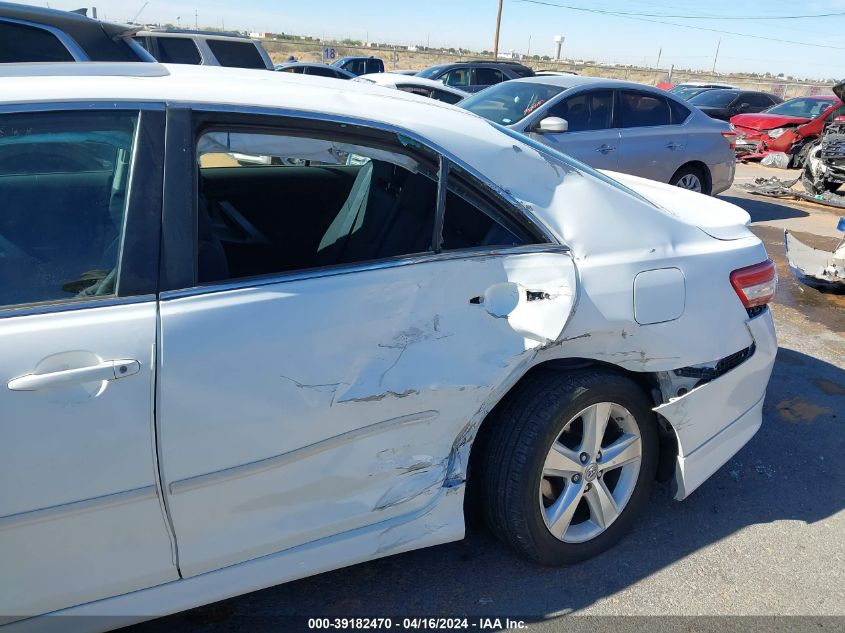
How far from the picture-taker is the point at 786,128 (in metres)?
13.5

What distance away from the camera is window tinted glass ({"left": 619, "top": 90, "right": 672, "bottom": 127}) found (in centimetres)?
770

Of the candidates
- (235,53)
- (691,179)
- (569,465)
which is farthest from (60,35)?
(691,179)

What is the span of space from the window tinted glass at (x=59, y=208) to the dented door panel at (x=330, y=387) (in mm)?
248

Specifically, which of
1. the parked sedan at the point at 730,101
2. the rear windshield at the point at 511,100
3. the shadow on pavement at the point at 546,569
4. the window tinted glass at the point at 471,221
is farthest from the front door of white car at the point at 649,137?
the parked sedan at the point at 730,101

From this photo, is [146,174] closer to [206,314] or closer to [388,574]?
[206,314]

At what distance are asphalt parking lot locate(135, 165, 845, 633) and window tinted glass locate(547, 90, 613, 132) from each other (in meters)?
4.86

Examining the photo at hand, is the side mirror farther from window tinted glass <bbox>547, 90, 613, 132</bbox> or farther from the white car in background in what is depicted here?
the white car in background

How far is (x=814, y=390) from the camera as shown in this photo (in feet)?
13.0

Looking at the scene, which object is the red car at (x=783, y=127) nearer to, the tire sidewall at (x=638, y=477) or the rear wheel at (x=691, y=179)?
the rear wheel at (x=691, y=179)

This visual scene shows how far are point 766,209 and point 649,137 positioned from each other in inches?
117

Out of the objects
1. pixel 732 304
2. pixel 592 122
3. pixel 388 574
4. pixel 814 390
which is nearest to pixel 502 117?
pixel 592 122

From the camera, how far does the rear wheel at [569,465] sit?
7.35 feet

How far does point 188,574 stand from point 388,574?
825 mm

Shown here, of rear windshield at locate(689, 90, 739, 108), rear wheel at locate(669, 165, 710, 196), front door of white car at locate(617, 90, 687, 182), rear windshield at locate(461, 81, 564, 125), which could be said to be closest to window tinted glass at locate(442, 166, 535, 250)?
rear windshield at locate(461, 81, 564, 125)
